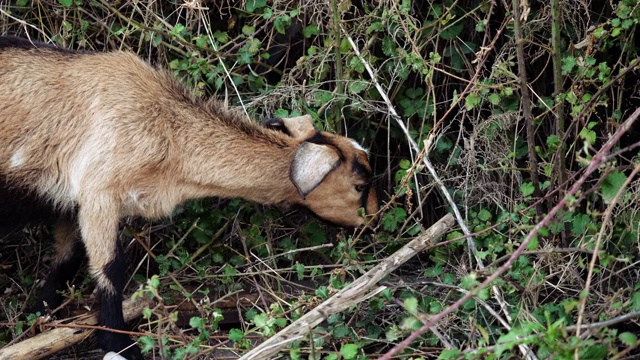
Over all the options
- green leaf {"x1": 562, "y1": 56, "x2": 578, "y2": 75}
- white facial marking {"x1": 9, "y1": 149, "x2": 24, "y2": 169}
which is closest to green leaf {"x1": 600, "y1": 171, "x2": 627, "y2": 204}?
green leaf {"x1": 562, "y1": 56, "x2": 578, "y2": 75}

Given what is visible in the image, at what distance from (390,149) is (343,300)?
2121 mm

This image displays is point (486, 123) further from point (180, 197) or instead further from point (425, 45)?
point (180, 197)

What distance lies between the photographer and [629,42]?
5.70 m

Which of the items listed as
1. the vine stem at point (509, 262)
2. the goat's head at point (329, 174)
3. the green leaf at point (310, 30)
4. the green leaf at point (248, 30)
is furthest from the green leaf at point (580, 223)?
the green leaf at point (248, 30)

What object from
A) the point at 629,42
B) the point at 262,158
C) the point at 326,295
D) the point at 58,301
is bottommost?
the point at 58,301

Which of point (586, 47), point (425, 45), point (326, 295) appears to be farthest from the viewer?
point (425, 45)

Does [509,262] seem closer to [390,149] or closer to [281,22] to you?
[281,22]

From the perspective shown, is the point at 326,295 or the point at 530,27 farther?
the point at 530,27

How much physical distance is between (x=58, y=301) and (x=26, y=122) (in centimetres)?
121

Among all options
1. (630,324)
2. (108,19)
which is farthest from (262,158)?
(630,324)

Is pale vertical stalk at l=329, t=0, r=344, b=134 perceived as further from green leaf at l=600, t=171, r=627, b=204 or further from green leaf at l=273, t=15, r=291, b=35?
green leaf at l=600, t=171, r=627, b=204

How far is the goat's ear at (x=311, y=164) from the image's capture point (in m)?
5.25

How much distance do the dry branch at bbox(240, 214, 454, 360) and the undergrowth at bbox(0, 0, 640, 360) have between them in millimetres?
175

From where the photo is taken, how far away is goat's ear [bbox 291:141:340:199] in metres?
5.25
